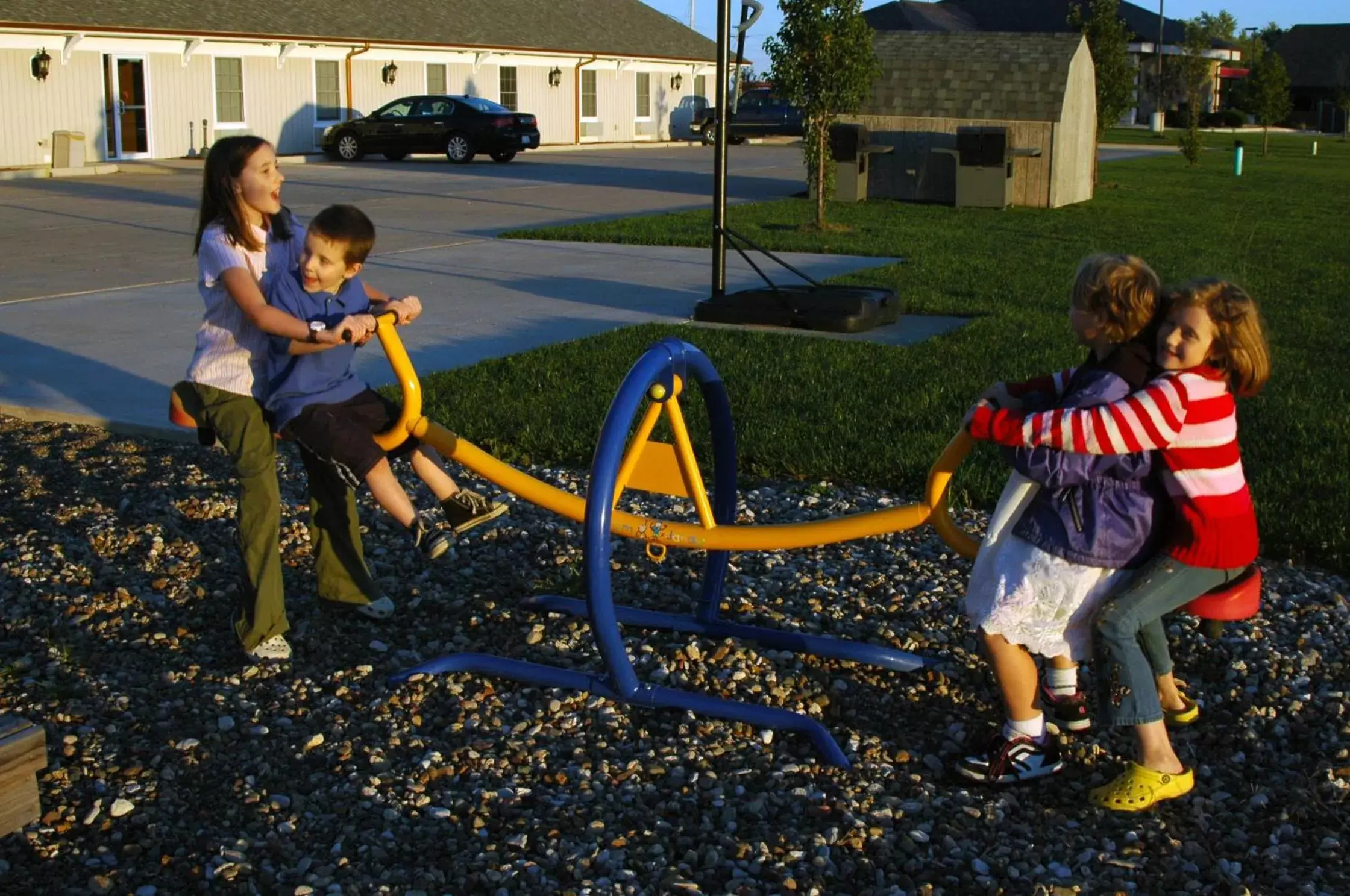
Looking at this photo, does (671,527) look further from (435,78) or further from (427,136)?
(435,78)

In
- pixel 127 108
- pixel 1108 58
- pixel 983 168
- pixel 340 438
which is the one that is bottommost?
pixel 340 438

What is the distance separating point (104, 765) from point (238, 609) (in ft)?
2.90

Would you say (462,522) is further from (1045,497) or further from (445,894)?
(1045,497)

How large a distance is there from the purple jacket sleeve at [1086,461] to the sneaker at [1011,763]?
26.4 inches

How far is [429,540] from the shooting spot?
4.42 metres

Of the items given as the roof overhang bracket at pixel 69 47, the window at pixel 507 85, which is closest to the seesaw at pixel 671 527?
the roof overhang bracket at pixel 69 47

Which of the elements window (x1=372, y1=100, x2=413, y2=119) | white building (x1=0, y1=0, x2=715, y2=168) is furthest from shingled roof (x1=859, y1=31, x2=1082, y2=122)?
white building (x1=0, y1=0, x2=715, y2=168)

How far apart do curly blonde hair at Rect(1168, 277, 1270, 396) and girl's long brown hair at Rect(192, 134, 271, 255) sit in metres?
2.55

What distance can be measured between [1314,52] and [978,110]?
259 feet

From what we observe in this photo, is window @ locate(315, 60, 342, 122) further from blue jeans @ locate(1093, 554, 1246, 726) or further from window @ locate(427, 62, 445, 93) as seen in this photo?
blue jeans @ locate(1093, 554, 1246, 726)

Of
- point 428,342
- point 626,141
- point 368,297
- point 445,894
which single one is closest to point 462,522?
point 368,297

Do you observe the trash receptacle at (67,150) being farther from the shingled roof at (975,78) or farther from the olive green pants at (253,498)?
the olive green pants at (253,498)

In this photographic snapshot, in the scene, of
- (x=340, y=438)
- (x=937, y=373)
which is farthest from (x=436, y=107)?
(x=340, y=438)

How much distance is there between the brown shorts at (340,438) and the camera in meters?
4.26
